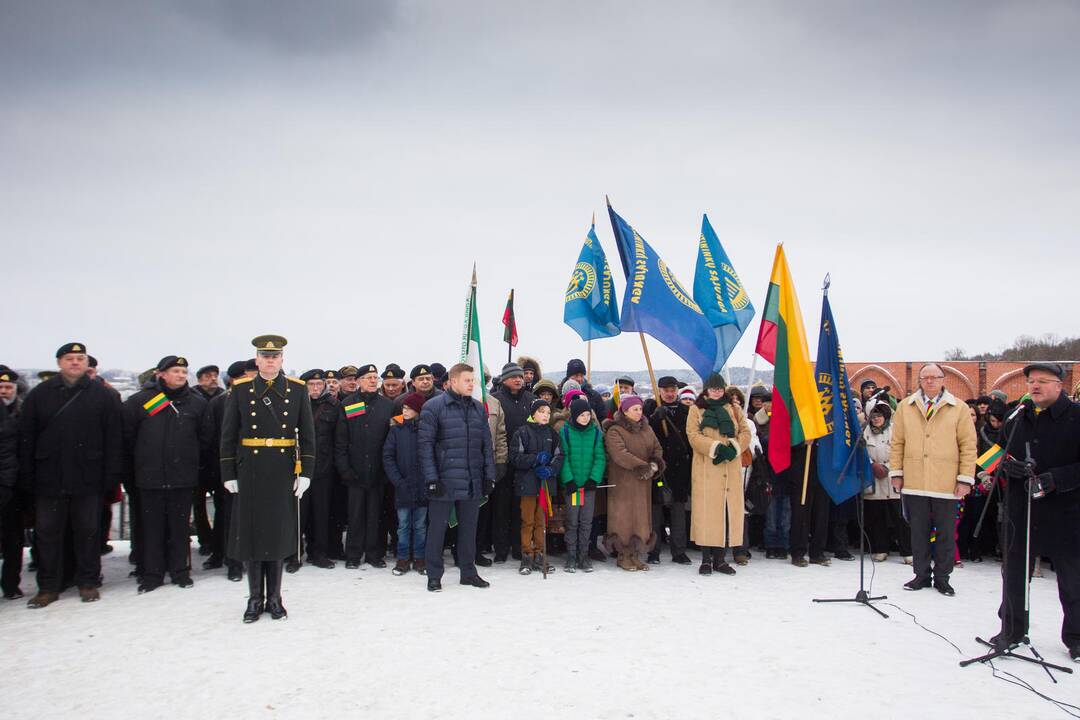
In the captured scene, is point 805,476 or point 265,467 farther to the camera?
point 805,476

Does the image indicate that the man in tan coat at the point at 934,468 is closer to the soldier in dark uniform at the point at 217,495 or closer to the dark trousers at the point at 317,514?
the dark trousers at the point at 317,514

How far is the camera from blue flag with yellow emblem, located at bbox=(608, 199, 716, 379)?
9.27 m

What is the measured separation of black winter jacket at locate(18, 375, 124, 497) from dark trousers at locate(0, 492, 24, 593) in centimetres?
50

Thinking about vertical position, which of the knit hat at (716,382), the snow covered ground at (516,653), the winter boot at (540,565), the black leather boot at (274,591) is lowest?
the winter boot at (540,565)

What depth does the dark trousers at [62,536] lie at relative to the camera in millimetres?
6492

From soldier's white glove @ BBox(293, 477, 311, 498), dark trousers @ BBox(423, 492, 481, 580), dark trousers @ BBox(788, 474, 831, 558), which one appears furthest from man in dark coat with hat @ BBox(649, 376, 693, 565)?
soldier's white glove @ BBox(293, 477, 311, 498)

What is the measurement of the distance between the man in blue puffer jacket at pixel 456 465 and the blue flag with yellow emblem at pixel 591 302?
3025 millimetres

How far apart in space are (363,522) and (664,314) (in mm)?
4578

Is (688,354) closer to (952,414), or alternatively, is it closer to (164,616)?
(952,414)

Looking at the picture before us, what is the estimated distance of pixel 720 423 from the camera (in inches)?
318

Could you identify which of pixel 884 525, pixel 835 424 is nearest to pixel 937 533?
pixel 835 424

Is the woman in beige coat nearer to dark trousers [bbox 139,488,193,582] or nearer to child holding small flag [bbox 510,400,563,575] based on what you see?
child holding small flag [bbox 510,400,563,575]

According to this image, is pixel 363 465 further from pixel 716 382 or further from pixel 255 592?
pixel 716 382

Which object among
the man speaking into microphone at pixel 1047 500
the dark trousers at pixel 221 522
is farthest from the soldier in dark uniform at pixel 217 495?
the man speaking into microphone at pixel 1047 500
